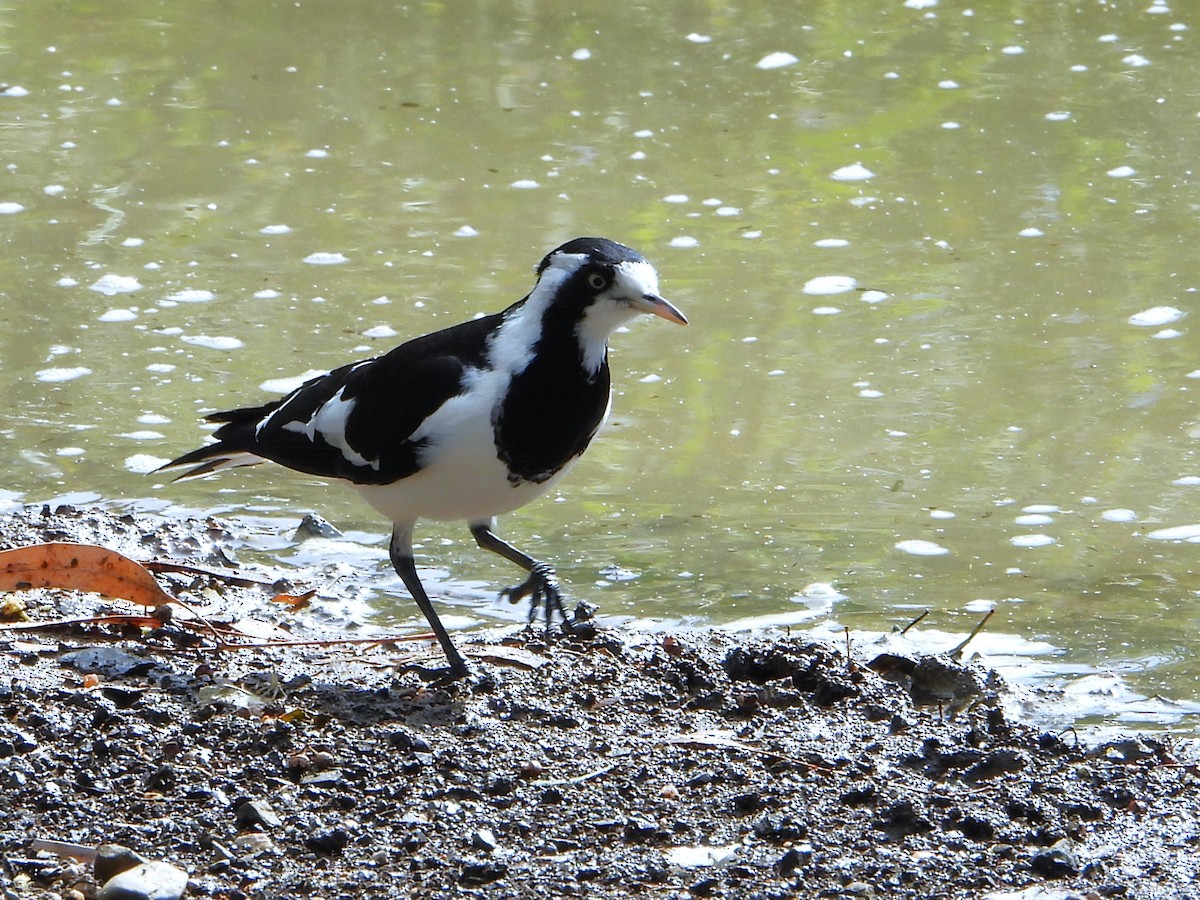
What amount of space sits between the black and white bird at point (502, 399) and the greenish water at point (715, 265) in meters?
0.79

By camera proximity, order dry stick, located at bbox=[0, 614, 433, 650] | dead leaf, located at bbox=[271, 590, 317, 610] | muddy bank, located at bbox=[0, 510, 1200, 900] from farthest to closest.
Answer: dead leaf, located at bbox=[271, 590, 317, 610] < dry stick, located at bbox=[0, 614, 433, 650] < muddy bank, located at bbox=[0, 510, 1200, 900]

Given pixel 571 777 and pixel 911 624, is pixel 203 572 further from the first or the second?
pixel 911 624

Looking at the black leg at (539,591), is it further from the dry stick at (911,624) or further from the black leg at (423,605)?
the dry stick at (911,624)

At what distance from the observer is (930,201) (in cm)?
748

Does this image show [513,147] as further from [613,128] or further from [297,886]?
[297,886]

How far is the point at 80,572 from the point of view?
13.5 feet

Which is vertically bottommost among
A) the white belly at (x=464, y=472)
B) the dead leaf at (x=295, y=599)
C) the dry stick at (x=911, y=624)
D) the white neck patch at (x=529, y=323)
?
the dry stick at (x=911, y=624)

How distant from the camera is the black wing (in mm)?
3775

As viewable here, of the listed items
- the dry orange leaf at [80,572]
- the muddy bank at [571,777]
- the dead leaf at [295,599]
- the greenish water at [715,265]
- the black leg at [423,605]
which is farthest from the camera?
the greenish water at [715,265]

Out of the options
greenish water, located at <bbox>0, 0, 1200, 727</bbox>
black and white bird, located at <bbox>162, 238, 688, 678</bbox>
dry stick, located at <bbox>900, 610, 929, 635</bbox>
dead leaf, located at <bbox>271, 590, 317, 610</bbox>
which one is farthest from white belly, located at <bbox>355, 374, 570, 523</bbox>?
dry stick, located at <bbox>900, 610, 929, 635</bbox>

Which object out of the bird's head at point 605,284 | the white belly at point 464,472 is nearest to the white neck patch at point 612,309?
the bird's head at point 605,284

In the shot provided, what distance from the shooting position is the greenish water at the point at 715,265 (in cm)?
478

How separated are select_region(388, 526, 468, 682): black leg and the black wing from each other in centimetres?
22

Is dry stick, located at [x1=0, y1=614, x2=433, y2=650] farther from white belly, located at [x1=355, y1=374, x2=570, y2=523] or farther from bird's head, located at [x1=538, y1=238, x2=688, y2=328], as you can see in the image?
bird's head, located at [x1=538, y1=238, x2=688, y2=328]
